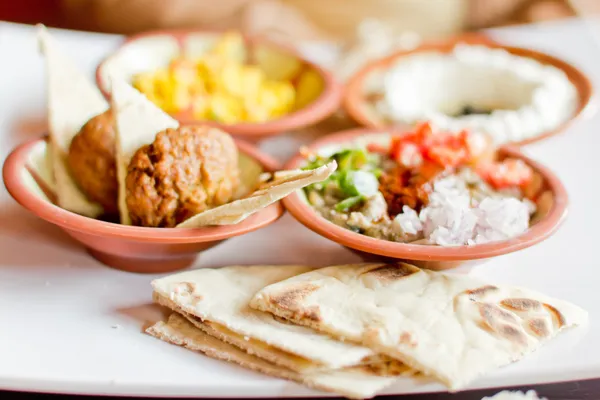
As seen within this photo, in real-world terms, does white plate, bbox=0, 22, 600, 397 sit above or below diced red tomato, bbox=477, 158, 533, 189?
below

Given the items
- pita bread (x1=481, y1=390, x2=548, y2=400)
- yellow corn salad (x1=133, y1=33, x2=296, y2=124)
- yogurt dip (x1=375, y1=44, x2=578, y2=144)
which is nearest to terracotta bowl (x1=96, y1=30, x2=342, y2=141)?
yellow corn salad (x1=133, y1=33, x2=296, y2=124)

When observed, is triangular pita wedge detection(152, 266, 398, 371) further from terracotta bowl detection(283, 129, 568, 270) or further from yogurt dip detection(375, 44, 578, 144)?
yogurt dip detection(375, 44, 578, 144)

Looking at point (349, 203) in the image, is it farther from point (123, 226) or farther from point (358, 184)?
point (123, 226)

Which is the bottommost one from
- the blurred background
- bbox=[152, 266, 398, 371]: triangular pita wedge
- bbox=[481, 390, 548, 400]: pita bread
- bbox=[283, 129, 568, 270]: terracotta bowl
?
bbox=[481, 390, 548, 400]: pita bread

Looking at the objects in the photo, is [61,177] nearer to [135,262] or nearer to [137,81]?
[135,262]

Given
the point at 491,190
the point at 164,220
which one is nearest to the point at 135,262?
the point at 164,220

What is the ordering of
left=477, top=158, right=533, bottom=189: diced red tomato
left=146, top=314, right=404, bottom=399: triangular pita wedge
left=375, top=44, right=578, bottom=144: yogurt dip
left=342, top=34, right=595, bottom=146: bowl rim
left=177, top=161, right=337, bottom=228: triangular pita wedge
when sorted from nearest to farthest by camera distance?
1. left=146, top=314, right=404, bottom=399: triangular pita wedge
2. left=177, top=161, right=337, bottom=228: triangular pita wedge
3. left=477, top=158, right=533, bottom=189: diced red tomato
4. left=342, top=34, right=595, bottom=146: bowl rim
5. left=375, top=44, right=578, bottom=144: yogurt dip

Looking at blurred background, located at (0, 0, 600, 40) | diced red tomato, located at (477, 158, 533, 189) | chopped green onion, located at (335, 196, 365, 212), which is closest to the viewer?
chopped green onion, located at (335, 196, 365, 212)

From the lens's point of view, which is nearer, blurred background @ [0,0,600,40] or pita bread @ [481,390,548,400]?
pita bread @ [481,390,548,400]
